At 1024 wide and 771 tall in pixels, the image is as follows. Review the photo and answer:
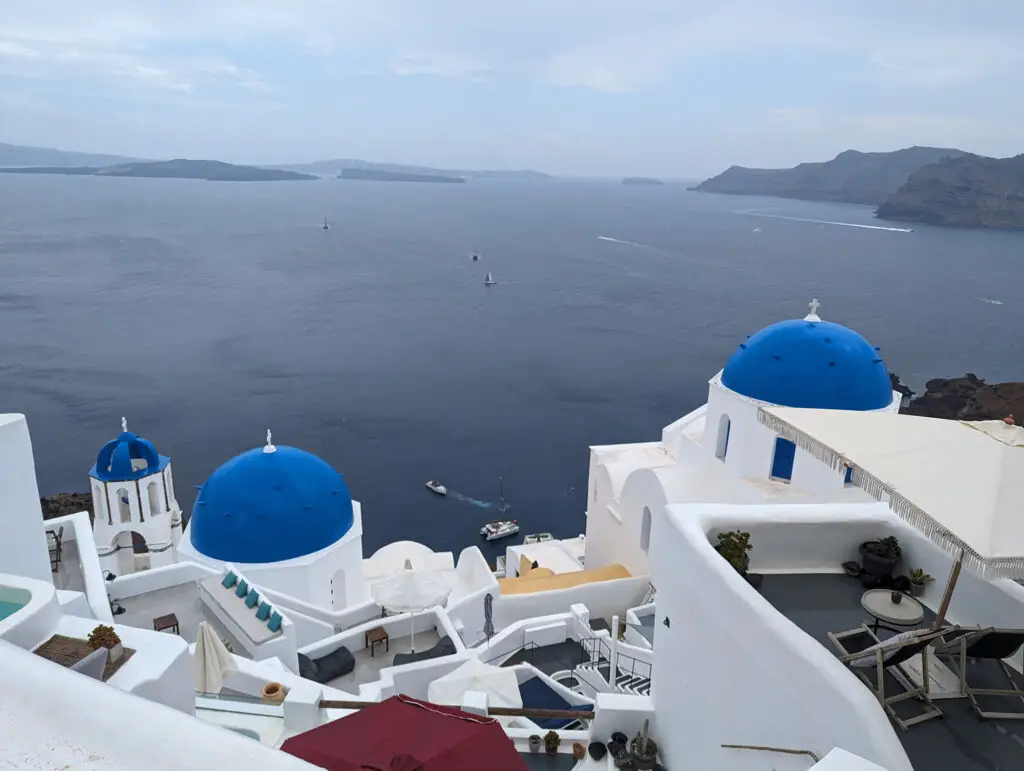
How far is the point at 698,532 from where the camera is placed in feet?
22.2

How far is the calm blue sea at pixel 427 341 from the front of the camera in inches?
1775

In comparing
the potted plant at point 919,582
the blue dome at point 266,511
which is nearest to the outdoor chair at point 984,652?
the potted plant at point 919,582

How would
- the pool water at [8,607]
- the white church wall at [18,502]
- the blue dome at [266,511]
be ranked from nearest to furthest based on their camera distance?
1. the pool water at [8,607]
2. the white church wall at [18,502]
3. the blue dome at [266,511]

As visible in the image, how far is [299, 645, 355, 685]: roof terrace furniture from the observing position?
14.1m

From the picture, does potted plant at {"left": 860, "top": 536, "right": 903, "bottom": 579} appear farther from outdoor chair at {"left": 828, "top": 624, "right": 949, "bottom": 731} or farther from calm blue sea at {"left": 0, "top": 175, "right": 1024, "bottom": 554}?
calm blue sea at {"left": 0, "top": 175, "right": 1024, "bottom": 554}

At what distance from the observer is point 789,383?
17.5m

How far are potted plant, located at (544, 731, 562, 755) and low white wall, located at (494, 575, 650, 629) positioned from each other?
8.56 m

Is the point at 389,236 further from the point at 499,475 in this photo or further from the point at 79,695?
the point at 79,695

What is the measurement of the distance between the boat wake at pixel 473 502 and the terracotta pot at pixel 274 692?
1164 inches

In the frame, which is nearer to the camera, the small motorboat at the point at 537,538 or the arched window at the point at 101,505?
the arched window at the point at 101,505

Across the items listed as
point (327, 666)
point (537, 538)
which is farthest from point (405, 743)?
point (537, 538)

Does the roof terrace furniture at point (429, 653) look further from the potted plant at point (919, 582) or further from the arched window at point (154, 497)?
the arched window at point (154, 497)

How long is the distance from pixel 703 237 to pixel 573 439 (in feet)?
360

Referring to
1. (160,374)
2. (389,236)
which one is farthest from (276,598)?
(389,236)
